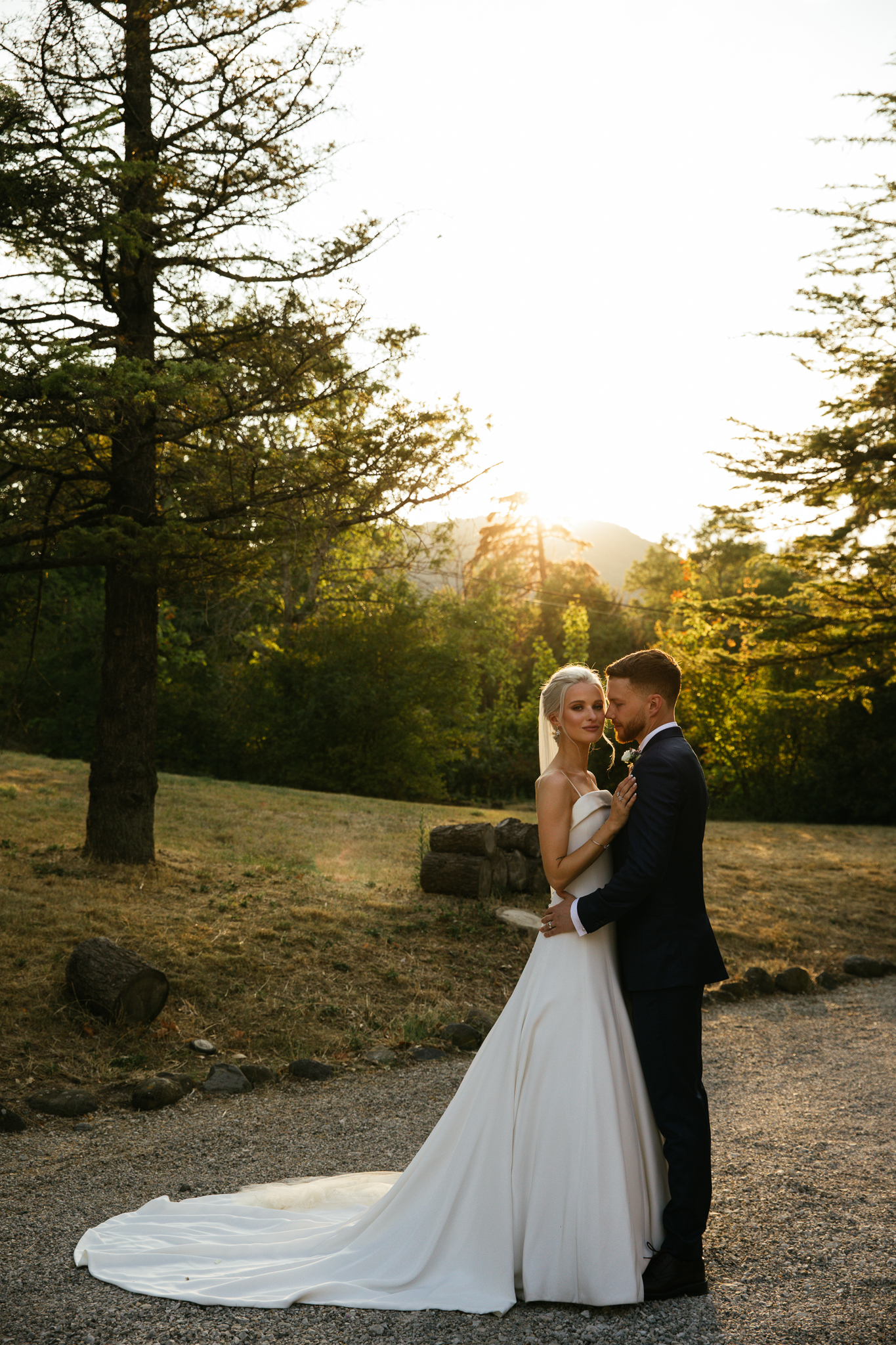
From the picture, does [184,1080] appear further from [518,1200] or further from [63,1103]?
[518,1200]

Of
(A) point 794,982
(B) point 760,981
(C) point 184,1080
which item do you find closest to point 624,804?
(C) point 184,1080

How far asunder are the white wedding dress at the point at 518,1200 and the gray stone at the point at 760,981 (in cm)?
567

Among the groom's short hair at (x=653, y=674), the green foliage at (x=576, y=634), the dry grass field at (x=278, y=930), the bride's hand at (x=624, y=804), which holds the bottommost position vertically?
the dry grass field at (x=278, y=930)

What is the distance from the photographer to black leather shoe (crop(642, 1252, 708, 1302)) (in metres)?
3.28

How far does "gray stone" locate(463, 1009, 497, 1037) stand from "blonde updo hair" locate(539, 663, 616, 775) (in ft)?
12.4

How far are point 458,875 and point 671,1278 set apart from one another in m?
6.77

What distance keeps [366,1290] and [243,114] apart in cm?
911

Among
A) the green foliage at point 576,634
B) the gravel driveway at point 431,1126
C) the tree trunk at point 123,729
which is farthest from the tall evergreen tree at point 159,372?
the green foliage at point 576,634

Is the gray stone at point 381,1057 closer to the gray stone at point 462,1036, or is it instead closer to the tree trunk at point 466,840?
the gray stone at point 462,1036

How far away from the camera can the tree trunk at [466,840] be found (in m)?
10.1

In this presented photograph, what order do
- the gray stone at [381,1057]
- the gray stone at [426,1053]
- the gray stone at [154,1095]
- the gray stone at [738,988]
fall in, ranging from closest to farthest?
1. the gray stone at [154,1095]
2. the gray stone at [381,1057]
3. the gray stone at [426,1053]
4. the gray stone at [738,988]

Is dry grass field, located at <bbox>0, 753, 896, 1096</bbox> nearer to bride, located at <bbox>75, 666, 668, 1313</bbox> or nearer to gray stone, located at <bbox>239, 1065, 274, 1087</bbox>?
gray stone, located at <bbox>239, 1065, 274, 1087</bbox>

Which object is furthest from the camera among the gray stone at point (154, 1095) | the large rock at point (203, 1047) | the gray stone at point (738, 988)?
the gray stone at point (738, 988)

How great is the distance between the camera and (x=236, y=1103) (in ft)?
18.5
